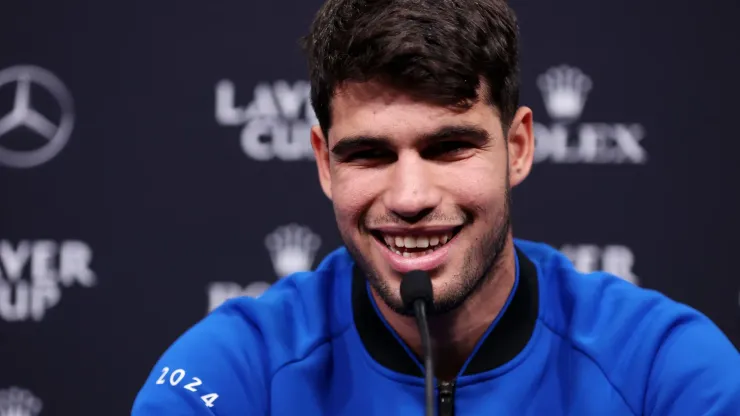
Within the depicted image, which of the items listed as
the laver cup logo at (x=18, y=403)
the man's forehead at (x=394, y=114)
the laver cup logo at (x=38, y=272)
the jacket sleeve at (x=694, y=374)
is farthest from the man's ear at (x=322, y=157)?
the laver cup logo at (x=18, y=403)

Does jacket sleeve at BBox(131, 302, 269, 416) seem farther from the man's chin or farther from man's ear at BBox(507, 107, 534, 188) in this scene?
man's ear at BBox(507, 107, 534, 188)

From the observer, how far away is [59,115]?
1.83 meters

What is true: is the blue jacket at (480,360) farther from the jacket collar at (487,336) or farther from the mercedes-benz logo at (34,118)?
the mercedes-benz logo at (34,118)

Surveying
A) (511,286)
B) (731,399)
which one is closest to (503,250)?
(511,286)

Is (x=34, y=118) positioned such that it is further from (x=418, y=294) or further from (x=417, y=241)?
(x=418, y=294)

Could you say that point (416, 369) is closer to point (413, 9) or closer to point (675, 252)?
point (413, 9)

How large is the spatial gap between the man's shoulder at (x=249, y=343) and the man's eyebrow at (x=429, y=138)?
10.0 inches

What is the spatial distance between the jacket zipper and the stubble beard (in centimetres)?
9

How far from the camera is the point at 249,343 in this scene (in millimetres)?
1132

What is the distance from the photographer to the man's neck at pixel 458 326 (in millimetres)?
1139

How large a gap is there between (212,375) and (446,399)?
29 cm

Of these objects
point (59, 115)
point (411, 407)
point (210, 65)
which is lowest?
point (411, 407)

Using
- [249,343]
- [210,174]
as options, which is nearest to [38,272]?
[210,174]

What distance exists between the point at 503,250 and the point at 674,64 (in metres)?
0.87
